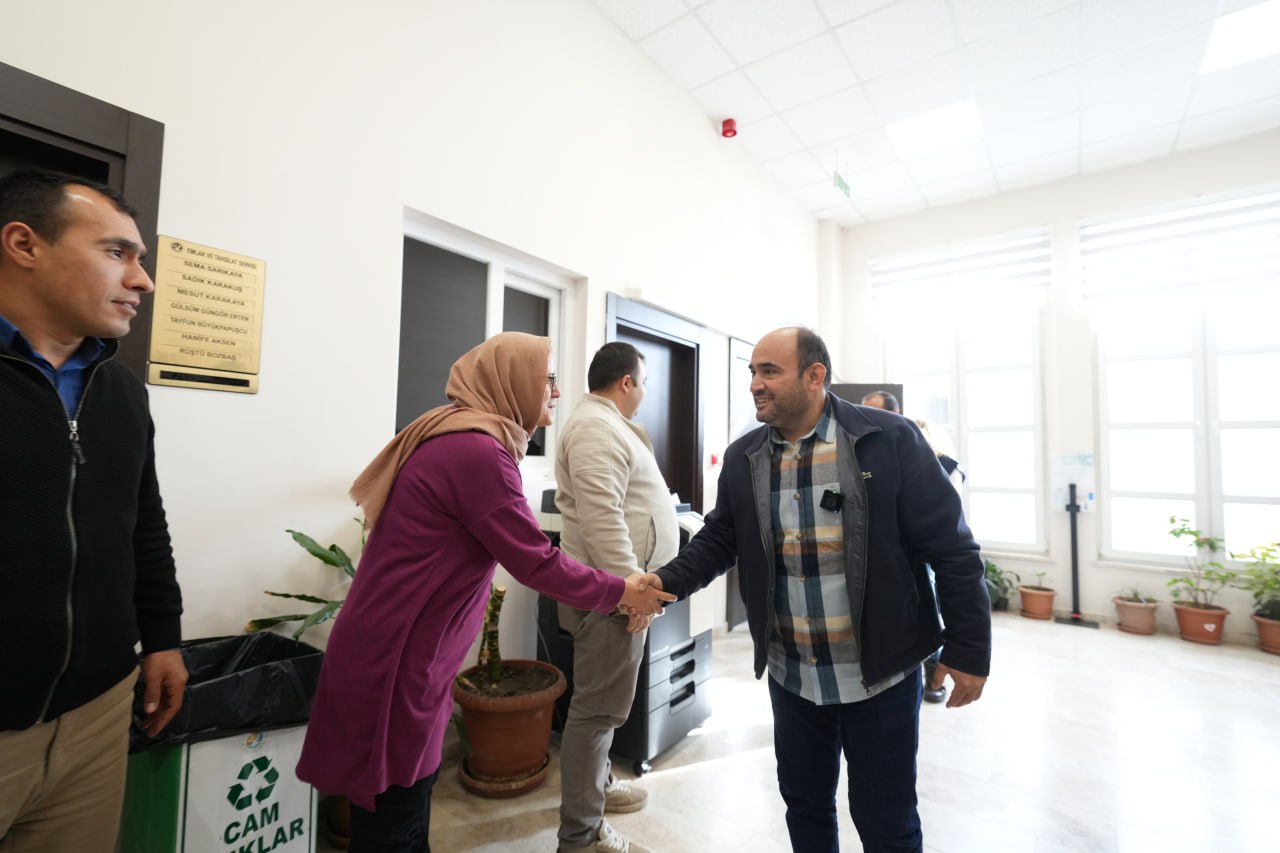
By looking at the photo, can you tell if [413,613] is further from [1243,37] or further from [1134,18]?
[1243,37]

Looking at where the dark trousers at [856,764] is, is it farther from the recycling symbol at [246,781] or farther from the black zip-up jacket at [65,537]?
the black zip-up jacket at [65,537]

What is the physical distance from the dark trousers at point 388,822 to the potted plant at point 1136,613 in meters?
5.39

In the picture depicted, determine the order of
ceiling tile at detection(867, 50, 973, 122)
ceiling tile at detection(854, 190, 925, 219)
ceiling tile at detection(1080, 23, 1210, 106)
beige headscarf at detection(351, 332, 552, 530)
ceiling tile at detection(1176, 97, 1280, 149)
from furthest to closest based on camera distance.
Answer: ceiling tile at detection(854, 190, 925, 219), ceiling tile at detection(1176, 97, 1280, 149), ceiling tile at detection(867, 50, 973, 122), ceiling tile at detection(1080, 23, 1210, 106), beige headscarf at detection(351, 332, 552, 530)

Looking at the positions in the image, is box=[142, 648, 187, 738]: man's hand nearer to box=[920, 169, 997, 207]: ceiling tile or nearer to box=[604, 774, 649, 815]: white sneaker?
box=[604, 774, 649, 815]: white sneaker

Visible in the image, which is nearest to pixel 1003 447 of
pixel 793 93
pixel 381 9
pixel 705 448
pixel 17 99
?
pixel 705 448

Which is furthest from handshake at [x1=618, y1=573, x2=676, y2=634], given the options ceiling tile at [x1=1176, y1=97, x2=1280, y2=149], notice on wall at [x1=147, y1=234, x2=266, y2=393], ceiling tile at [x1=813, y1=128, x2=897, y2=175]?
ceiling tile at [x1=1176, y1=97, x2=1280, y2=149]

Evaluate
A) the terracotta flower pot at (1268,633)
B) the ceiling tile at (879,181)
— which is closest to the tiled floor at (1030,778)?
the terracotta flower pot at (1268,633)

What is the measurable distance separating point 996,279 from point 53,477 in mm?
6286

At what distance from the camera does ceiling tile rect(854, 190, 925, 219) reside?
5367mm

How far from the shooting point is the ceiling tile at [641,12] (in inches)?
121

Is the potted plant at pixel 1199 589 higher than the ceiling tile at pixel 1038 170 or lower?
lower

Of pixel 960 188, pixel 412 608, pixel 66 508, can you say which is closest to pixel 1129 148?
pixel 960 188

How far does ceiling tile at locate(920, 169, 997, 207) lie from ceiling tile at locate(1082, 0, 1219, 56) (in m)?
1.57

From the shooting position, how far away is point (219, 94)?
1681mm
